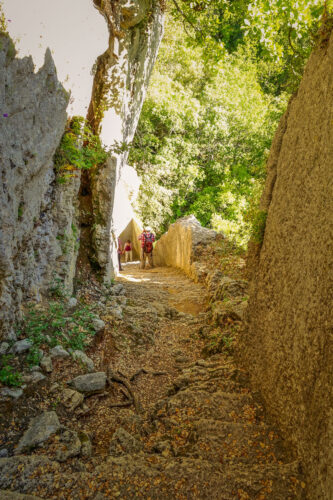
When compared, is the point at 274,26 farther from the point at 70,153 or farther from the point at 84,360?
the point at 84,360

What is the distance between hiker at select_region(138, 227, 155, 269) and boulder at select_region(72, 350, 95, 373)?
27.3 feet

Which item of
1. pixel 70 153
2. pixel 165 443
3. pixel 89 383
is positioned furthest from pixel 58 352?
pixel 70 153

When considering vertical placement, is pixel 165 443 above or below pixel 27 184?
below

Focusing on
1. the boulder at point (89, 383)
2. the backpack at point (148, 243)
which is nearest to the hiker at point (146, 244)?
the backpack at point (148, 243)

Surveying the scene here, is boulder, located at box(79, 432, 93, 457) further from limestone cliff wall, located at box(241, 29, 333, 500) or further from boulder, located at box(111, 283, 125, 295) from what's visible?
boulder, located at box(111, 283, 125, 295)

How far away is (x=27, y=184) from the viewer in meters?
3.87

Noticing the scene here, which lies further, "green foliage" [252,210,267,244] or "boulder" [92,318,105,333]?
"boulder" [92,318,105,333]

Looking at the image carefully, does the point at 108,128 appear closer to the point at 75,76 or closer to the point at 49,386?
the point at 75,76

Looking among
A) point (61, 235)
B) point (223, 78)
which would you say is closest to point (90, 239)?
point (61, 235)

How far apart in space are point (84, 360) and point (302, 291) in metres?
2.89

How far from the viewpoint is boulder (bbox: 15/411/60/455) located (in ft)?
8.93

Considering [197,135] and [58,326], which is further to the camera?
[197,135]

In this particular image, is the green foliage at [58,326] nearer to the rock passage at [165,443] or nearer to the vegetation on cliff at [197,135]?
the rock passage at [165,443]

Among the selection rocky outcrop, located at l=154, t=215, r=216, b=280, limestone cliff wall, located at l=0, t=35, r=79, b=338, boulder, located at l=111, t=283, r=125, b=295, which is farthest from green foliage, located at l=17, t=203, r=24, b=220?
rocky outcrop, located at l=154, t=215, r=216, b=280
